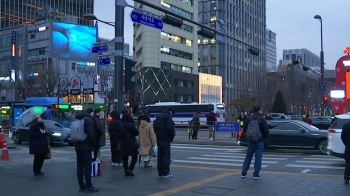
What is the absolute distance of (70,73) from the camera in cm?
9100

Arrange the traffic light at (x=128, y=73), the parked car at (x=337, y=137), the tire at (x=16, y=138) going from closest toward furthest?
the parked car at (x=337, y=137)
the traffic light at (x=128, y=73)
the tire at (x=16, y=138)

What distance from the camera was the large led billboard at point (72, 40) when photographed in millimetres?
89875

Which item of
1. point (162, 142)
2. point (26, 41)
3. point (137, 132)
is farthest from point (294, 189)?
point (26, 41)

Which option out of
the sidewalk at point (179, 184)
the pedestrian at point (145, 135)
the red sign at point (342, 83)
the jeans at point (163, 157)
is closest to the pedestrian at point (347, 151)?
the sidewalk at point (179, 184)

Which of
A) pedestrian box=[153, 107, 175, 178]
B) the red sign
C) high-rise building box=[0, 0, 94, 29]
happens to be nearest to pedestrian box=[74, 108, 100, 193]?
pedestrian box=[153, 107, 175, 178]

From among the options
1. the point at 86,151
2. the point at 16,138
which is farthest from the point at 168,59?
the point at 86,151

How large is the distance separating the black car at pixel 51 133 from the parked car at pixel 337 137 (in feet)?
45.8

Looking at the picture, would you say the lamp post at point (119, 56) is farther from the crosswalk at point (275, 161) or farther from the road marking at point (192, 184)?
the road marking at point (192, 184)

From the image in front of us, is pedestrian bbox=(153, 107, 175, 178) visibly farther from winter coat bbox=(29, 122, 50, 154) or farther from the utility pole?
the utility pole

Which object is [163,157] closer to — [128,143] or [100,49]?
[128,143]

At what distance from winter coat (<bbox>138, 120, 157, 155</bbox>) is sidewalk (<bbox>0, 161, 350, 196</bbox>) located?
70cm

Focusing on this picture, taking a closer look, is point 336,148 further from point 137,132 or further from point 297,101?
point 297,101

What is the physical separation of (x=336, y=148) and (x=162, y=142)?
253 inches

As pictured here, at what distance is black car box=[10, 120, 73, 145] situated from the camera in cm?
2306
